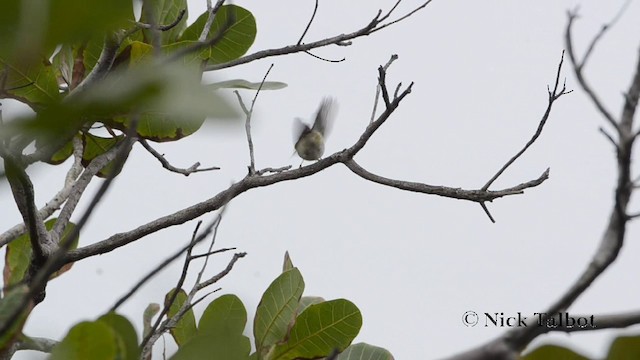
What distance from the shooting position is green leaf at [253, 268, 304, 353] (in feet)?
6.18

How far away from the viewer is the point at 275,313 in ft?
6.24

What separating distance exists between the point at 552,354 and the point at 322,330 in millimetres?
1341

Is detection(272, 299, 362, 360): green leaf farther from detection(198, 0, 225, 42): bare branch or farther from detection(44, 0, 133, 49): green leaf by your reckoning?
detection(44, 0, 133, 49): green leaf

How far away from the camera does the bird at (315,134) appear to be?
128 inches

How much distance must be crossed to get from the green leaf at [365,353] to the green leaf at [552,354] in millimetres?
1306

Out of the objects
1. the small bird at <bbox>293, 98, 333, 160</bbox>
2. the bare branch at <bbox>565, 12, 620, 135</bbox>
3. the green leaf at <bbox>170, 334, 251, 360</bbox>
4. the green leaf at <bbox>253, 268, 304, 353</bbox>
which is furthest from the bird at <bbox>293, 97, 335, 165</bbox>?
the green leaf at <bbox>170, 334, 251, 360</bbox>

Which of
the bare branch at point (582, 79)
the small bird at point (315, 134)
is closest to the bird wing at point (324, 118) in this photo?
the small bird at point (315, 134)

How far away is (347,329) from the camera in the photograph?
1.97 meters

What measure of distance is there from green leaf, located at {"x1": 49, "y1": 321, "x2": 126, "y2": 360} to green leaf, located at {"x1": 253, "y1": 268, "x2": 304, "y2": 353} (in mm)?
1212

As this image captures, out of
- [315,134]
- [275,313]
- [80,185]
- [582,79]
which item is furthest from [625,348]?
[315,134]

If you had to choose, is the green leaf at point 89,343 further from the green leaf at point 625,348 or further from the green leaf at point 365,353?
the green leaf at point 365,353

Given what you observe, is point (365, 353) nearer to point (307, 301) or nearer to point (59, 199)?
point (307, 301)

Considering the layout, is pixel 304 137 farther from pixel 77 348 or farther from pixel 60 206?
pixel 77 348

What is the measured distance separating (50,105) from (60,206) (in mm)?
1954
